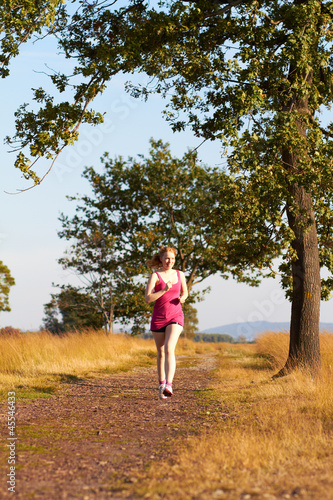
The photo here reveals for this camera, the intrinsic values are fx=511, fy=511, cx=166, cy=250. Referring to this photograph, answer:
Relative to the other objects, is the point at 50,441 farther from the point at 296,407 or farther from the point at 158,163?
the point at 158,163

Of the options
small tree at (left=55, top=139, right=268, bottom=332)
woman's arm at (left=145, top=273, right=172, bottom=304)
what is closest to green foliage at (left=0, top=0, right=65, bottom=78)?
woman's arm at (left=145, top=273, right=172, bottom=304)

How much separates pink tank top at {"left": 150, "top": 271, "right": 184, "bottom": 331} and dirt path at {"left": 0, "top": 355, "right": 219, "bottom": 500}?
1436mm

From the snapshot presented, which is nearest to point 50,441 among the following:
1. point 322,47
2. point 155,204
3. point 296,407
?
point 296,407

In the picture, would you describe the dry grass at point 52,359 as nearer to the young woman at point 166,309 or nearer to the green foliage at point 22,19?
the young woman at point 166,309

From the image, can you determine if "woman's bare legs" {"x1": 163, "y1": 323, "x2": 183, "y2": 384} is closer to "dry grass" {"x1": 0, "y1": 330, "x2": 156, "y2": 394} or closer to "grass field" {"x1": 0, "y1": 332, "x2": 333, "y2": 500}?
"grass field" {"x1": 0, "y1": 332, "x2": 333, "y2": 500}

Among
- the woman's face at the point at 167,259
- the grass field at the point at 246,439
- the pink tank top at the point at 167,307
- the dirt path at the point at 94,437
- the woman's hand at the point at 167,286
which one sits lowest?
the dirt path at the point at 94,437

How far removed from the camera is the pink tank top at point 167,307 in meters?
8.20

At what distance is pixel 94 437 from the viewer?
6.27 metres

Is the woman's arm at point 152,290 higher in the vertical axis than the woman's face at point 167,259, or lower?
lower

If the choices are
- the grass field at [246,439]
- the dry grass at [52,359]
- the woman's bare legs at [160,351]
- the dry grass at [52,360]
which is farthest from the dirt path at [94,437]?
the dry grass at [52,359]

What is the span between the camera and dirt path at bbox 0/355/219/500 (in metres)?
4.26

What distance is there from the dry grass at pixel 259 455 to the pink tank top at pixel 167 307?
1574mm

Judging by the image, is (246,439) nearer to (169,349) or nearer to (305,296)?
(169,349)

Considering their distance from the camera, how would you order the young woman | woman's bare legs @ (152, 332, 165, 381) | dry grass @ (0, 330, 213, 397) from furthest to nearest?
dry grass @ (0, 330, 213, 397)
woman's bare legs @ (152, 332, 165, 381)
the young woman
